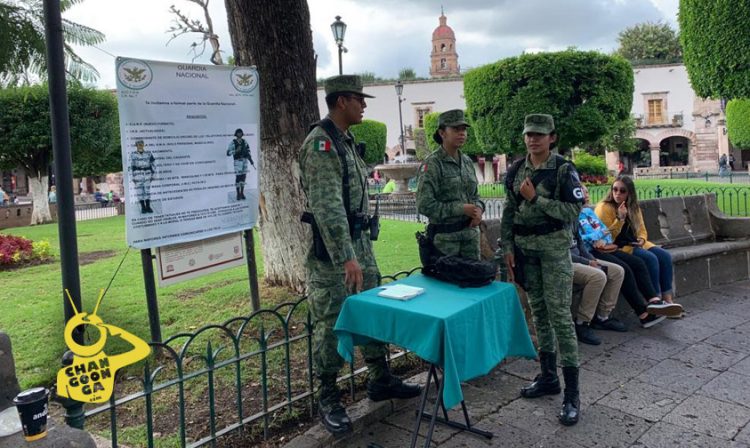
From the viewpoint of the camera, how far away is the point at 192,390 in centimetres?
385

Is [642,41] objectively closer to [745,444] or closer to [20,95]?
[20,95]

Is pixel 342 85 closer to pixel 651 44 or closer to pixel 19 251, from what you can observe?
pixel 19 251

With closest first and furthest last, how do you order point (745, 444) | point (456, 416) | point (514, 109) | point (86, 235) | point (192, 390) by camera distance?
point (745, 444), point (456, 416), point (192, 390), point (86, 235), point (514, 109)

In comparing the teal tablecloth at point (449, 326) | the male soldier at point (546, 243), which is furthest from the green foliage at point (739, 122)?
the teal tablecloth at point (449, 326)

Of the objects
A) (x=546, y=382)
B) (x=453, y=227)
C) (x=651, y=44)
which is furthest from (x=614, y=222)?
(x=651, y=44)

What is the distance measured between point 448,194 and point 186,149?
75.2 inches

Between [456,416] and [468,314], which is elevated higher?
[468,314]

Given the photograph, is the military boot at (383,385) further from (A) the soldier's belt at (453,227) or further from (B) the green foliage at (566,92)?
(B) the green foliage at (566,92)

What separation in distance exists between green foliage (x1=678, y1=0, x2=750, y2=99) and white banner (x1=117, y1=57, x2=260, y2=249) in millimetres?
9384

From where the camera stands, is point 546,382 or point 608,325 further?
point 608,325

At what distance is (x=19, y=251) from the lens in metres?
9.73

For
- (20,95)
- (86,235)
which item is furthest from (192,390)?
(20,95)

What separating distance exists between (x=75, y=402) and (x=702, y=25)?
38.6 feet

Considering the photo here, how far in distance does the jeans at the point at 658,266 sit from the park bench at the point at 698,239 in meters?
0.65
